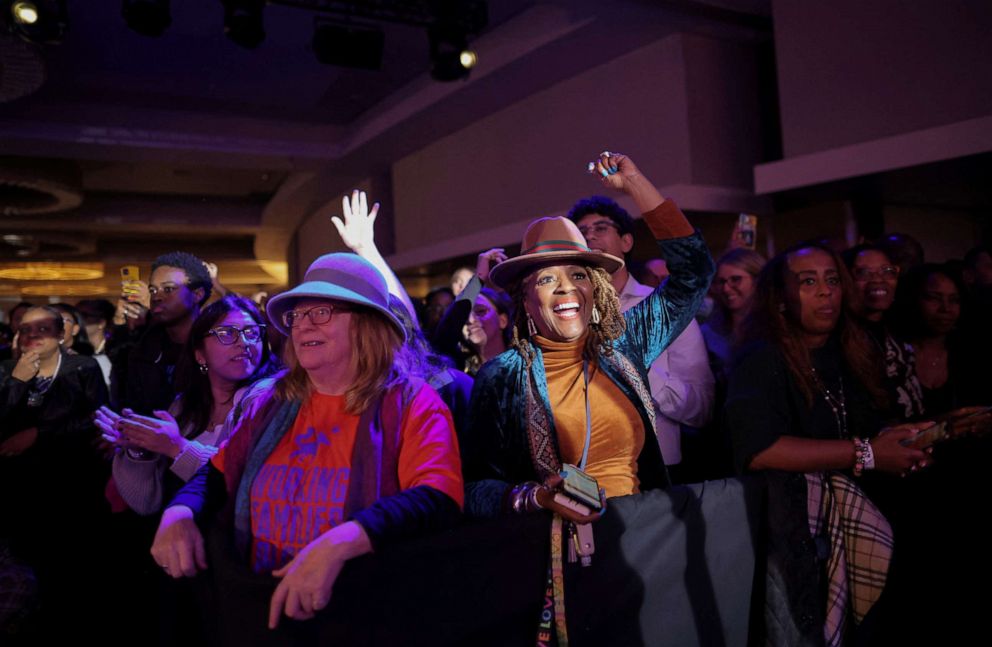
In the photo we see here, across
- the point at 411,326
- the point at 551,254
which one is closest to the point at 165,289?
the point at 411,326

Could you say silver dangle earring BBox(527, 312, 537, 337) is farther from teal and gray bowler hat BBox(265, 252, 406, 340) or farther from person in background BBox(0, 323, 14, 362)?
person in background BBox(0, 323, 14, 362)

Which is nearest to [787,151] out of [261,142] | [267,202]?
[261,142]

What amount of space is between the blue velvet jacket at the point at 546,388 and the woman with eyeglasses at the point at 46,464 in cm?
288

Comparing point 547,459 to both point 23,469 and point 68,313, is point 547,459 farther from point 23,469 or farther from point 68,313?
point 68,313

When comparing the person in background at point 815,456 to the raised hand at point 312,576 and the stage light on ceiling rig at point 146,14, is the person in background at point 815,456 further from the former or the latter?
the stage light on ceiling rig at point 146,14

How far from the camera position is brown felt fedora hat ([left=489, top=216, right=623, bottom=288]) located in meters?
1.98

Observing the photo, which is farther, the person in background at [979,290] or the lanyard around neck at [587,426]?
the person in background at [979,290]

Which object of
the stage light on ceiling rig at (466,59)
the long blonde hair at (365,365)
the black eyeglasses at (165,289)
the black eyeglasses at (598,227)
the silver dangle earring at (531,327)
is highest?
the stage light on ceiling rig at (466,59)

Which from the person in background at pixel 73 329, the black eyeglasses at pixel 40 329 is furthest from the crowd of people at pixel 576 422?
the person in background at pixel 73 329

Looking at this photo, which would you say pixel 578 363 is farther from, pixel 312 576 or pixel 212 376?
pixel 212 376

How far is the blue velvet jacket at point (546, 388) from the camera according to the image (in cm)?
187

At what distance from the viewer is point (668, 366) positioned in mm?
2682

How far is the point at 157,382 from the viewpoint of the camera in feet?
10.7

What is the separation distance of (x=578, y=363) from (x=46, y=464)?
11.2 feet
